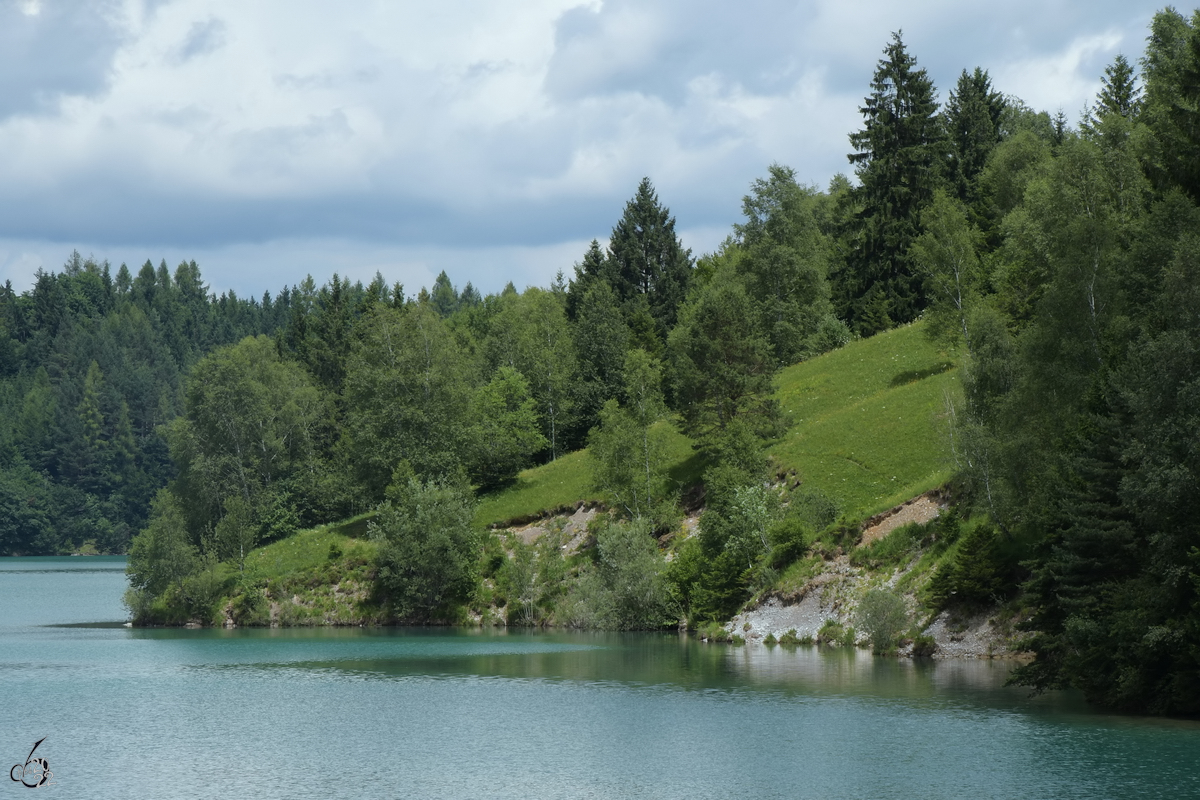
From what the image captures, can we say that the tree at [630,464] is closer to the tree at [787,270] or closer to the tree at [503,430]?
the tree at [503,430]

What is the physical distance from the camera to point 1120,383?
46.6m

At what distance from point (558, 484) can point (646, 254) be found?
49.6 m

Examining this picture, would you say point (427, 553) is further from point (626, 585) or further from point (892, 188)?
point (892, 188)

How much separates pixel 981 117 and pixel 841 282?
25119 millimetres

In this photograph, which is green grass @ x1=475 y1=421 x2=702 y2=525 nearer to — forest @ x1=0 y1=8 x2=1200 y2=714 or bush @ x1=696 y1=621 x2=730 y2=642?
forest @ x1=0 y1=8 x2=1200 y2=714

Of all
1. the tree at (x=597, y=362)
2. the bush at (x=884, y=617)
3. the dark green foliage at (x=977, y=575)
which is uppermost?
the tree at (x=597, y=362)

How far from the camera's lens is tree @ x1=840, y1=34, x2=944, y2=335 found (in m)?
113

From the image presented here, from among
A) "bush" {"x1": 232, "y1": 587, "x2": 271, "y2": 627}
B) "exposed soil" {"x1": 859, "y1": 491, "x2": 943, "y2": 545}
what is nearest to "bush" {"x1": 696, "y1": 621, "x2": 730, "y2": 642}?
"exposed soil" {"x1": 859, "y1": 491, "x2": 943, "y2": 545}

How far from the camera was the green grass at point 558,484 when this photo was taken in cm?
9556

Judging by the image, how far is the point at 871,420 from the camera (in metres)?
88.3

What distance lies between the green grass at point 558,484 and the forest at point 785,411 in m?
1.31

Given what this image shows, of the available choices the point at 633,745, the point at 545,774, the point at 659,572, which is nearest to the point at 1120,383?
the point at 633,745

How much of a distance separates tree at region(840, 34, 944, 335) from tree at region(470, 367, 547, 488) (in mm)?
33037

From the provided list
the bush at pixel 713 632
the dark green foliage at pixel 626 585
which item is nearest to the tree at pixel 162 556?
the dark green foliage at pixel 626 585
